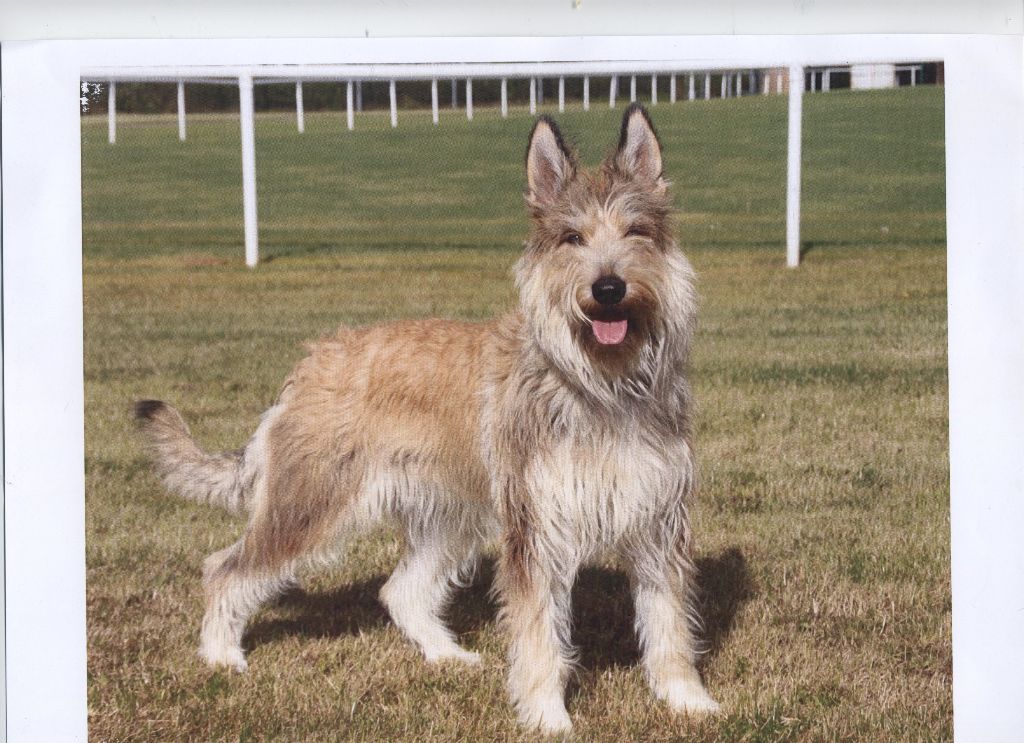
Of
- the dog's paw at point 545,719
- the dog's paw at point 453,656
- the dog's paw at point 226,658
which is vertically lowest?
the dog's paw at point 545,719

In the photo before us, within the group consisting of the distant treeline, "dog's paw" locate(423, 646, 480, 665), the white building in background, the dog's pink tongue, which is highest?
the white building in background

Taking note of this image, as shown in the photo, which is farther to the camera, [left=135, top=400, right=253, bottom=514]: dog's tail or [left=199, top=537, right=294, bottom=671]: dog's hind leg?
[left=135, top=400, right=253, bottom=514]: dog's tail

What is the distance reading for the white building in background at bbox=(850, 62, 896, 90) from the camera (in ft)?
15.5

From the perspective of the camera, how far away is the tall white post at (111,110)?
184 inches

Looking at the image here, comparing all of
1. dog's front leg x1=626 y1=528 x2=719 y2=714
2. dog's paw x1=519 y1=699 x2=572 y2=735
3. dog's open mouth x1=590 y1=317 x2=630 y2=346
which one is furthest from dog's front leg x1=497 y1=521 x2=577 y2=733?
dog's open mouth x1=590 y1=317 x2=630 y2=346

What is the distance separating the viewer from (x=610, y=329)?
4441 mm

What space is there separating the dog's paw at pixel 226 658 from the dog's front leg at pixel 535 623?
1144 mm

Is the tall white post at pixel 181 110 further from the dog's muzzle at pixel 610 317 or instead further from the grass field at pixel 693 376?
the dog's muzzle at pixel 610 317

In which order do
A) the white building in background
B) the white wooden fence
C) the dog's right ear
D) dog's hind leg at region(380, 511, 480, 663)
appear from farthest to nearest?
dog's hind leg at region(380, 511, 480, 663) → the white building in background → the white wooden fence → the dog's right ear

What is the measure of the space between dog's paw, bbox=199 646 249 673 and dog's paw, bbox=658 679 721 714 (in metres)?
1.62

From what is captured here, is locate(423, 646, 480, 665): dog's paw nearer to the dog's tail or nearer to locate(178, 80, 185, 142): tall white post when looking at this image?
the dog's tail

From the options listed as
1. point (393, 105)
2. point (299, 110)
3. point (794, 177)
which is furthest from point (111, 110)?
point (794, 177)

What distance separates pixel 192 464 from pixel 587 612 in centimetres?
174

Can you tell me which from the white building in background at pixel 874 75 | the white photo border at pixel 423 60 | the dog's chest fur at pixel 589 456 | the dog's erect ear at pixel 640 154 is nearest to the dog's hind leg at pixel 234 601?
the white photo border at pixel 423 60
